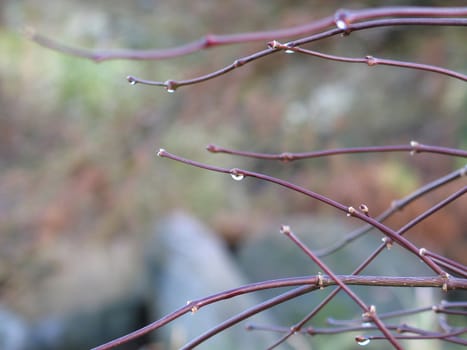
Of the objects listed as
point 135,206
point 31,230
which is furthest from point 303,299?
point 31,230

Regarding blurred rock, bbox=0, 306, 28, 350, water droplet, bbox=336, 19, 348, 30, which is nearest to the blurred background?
blurred rock, bbox=0, 306, 28, 350

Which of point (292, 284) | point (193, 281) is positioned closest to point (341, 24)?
point (292, 284)

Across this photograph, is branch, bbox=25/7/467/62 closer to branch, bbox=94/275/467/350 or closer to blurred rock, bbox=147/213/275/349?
branch, bbox=94/275/467/350

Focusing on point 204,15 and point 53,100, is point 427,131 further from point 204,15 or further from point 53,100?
point 53,100

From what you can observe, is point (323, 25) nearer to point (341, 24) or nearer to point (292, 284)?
point (341, 24)

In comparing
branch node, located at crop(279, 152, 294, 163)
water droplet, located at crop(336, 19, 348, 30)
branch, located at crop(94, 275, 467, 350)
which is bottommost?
branch, located at crop(94, 275, 467, 350)

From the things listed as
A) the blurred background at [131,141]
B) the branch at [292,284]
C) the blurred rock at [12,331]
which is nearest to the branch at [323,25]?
the branch at [292,284]

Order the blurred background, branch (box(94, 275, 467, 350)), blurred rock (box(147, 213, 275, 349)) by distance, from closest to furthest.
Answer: branch (box(94, 275, 467, 350)), blurred rock (box(147, 213, 275, 349)), the blurred background

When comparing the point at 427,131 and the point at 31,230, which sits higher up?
the point at 427,131

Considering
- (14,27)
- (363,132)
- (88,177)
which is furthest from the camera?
(363,132)
